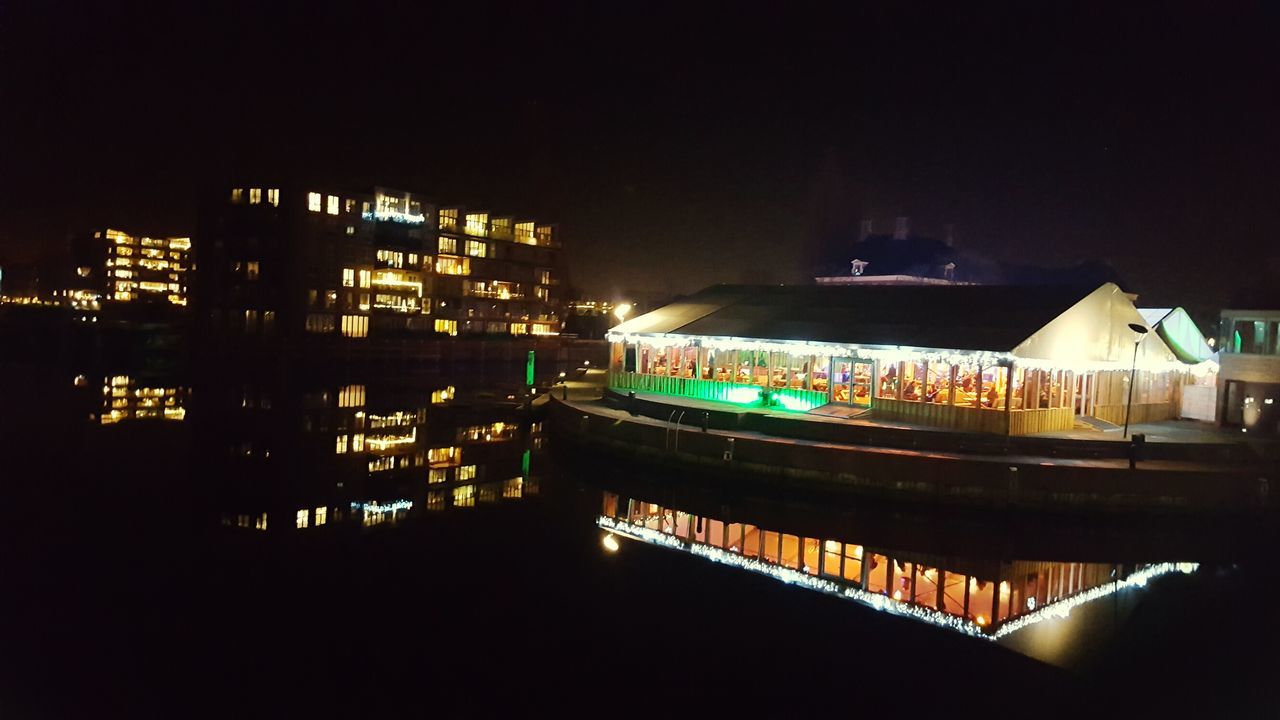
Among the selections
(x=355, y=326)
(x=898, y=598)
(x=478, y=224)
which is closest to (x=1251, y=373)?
(x=898, y=598)

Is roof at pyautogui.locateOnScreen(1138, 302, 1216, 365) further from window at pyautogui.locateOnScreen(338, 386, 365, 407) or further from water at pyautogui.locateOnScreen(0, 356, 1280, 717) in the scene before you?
window at pyautogui.locateOnScreen(338, 386, 365, 407)

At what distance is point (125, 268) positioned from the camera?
410ft

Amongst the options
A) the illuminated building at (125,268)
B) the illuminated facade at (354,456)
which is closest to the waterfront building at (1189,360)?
the illuminated facade at (354,456)

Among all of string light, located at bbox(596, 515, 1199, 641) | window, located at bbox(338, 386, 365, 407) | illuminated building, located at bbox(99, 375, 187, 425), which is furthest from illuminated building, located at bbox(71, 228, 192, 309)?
string light, located at bbox(596, 515, 1199, 641)

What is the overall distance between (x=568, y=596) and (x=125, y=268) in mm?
136976

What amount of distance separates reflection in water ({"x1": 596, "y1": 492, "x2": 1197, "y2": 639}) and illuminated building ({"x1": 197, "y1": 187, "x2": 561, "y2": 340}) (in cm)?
5321

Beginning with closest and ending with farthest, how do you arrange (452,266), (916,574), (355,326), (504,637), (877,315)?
(504,637), (916,574), (877,315), (355,326), (452,266)

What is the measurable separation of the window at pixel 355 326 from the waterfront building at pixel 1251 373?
58.2m

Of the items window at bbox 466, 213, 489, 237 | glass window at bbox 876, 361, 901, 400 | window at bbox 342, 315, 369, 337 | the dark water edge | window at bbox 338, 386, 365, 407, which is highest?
window at bbox 466, 213, 489, 237

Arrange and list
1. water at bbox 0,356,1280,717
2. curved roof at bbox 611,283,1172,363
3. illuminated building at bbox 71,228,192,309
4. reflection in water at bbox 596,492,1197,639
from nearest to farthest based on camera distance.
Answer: water at bbox 0,356,1280,717 → reflection in water at bbox 596,492,1197,639 → curved roof at bbox 611,283,1172,363 → illuminated building at bbox 71,228,192,309

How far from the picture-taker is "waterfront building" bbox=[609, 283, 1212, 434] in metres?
21.8

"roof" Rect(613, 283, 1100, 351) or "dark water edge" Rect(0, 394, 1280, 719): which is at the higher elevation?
"roof" Rect(613, 283, 1100, 351)

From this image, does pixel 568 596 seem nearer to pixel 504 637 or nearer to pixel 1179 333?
pixel 504 637

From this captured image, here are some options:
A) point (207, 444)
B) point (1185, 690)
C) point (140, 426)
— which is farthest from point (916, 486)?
point (140, 426)
